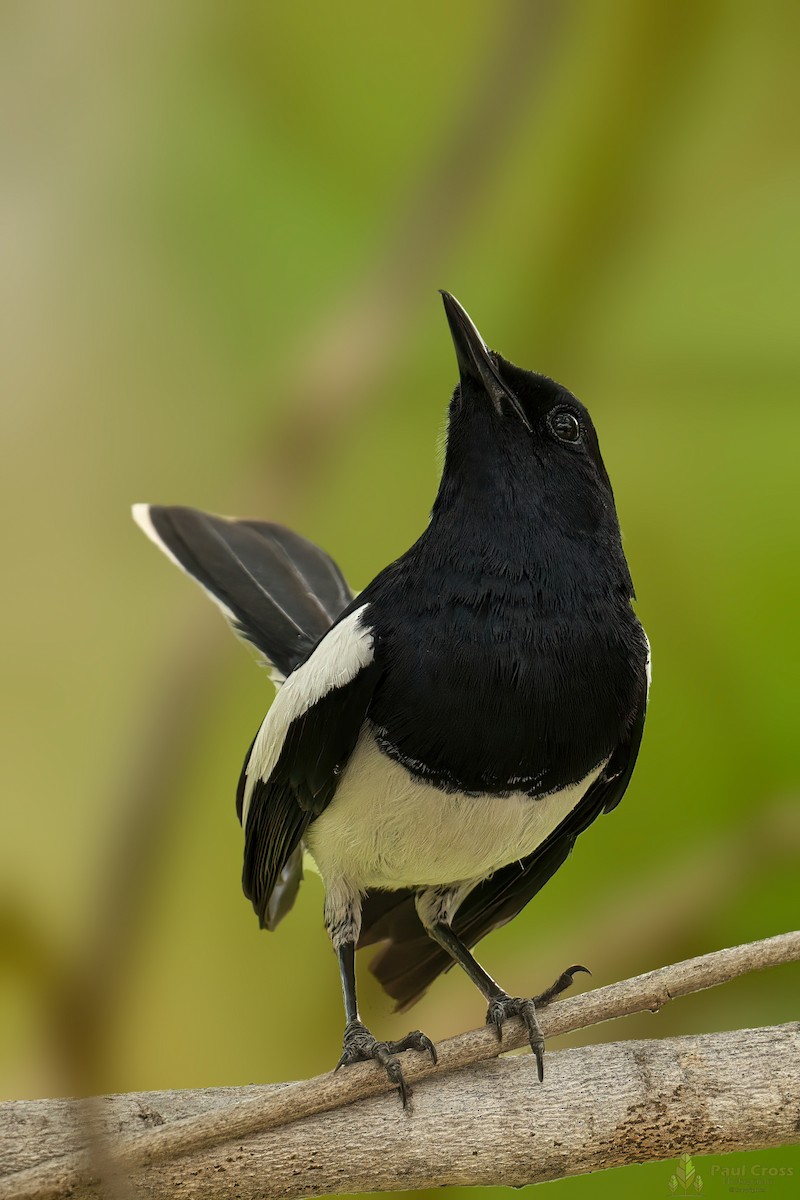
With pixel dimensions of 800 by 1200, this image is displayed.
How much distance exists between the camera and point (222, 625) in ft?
5.74

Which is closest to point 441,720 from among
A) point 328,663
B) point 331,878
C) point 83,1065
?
point 328,663

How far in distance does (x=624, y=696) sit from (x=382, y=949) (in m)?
0.55

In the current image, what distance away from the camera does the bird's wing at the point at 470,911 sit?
1.50 metres

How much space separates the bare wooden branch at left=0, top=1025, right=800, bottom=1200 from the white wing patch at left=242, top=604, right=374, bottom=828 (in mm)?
377

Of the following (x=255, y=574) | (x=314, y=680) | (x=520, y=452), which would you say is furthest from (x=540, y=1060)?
(x=255, y=574)

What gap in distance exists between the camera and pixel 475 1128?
1.25 m

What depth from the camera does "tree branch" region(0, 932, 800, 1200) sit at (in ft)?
4.03

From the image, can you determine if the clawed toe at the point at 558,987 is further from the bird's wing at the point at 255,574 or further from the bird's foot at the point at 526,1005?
the bird's wing at the point at 255,574

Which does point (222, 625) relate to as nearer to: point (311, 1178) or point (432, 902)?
point (432, 902)

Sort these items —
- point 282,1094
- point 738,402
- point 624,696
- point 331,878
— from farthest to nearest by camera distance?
point 738,402, point 331,878, point 624,696, point 282,1094

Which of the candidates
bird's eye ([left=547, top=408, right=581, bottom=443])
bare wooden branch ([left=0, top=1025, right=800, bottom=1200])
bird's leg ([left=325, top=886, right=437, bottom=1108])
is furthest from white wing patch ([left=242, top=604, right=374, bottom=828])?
bare wooden branch ([left=0, top=1025, right=800, bottom=1200])

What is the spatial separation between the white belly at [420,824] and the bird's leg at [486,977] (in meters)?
A: 0.13

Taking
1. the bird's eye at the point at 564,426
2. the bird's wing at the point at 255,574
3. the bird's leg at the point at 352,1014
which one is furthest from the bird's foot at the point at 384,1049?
the bird's eye at the point at 564,426

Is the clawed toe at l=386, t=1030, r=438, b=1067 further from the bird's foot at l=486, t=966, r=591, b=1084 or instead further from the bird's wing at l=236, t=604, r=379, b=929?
the bird's wing at l=236, t=604, r=379, b=929
